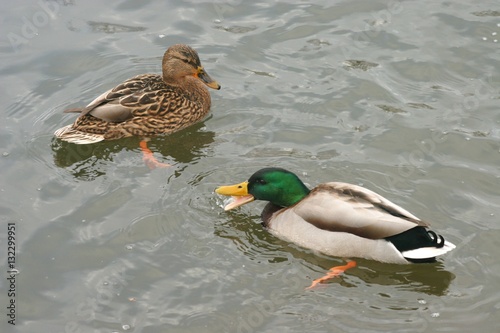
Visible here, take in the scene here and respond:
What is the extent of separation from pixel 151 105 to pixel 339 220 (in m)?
3.16

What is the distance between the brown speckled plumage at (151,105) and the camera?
9938mm

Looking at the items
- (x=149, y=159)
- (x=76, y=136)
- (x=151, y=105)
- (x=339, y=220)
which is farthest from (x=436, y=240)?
(x=76, y=136)

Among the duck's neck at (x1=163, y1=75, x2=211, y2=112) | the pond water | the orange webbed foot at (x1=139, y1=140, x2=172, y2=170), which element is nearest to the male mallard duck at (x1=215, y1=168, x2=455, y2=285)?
the pond water

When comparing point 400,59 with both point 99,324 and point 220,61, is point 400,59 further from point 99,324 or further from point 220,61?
point 99,324

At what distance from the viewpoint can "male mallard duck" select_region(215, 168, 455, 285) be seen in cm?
772

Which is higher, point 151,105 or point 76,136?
point 151,105

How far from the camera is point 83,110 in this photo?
32.7ft

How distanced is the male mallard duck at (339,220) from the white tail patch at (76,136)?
2.01 metres

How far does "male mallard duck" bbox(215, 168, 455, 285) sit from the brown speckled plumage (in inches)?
77.2

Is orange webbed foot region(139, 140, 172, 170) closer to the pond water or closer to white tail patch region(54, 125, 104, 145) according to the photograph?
the pond water

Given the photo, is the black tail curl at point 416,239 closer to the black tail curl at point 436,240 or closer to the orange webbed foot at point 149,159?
the black tail curl at point 436,240

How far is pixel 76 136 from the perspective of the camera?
9.84 m

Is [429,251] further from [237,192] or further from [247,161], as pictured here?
[247,161]

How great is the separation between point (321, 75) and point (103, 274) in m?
4.19
